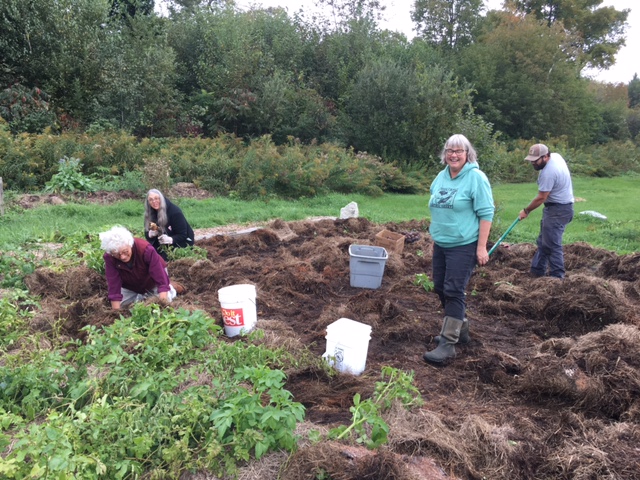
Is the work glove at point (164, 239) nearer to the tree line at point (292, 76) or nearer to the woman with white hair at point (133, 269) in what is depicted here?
the woman with white hair at point (133, 269)

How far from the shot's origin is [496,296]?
219 inches

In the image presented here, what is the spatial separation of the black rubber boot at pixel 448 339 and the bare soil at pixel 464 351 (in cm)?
8

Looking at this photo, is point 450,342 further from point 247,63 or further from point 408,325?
point 247,63

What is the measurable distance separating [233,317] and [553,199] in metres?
4.04

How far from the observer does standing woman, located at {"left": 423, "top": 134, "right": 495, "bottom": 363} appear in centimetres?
388

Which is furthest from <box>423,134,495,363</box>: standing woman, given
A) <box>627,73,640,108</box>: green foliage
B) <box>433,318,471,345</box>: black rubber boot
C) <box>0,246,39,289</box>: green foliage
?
<box>627,73,640,108</box>: green foliage

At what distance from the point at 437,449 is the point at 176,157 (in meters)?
11.2

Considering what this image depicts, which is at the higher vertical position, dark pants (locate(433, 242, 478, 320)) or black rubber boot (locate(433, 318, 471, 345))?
dark pants (locate(433, 242, 478, 320))

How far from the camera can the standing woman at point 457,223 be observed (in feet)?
12.7

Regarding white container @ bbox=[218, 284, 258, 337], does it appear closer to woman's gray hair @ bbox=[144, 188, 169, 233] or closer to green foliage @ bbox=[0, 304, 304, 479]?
green foliage @ bbox=[0, 304, 304, 479]

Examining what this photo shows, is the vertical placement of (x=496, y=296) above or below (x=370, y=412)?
below

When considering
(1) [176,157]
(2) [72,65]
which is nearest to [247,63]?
(2) [72,65]

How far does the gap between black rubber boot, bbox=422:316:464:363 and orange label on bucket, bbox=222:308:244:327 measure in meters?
1.52

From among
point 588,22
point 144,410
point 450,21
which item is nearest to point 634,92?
point 588,22
